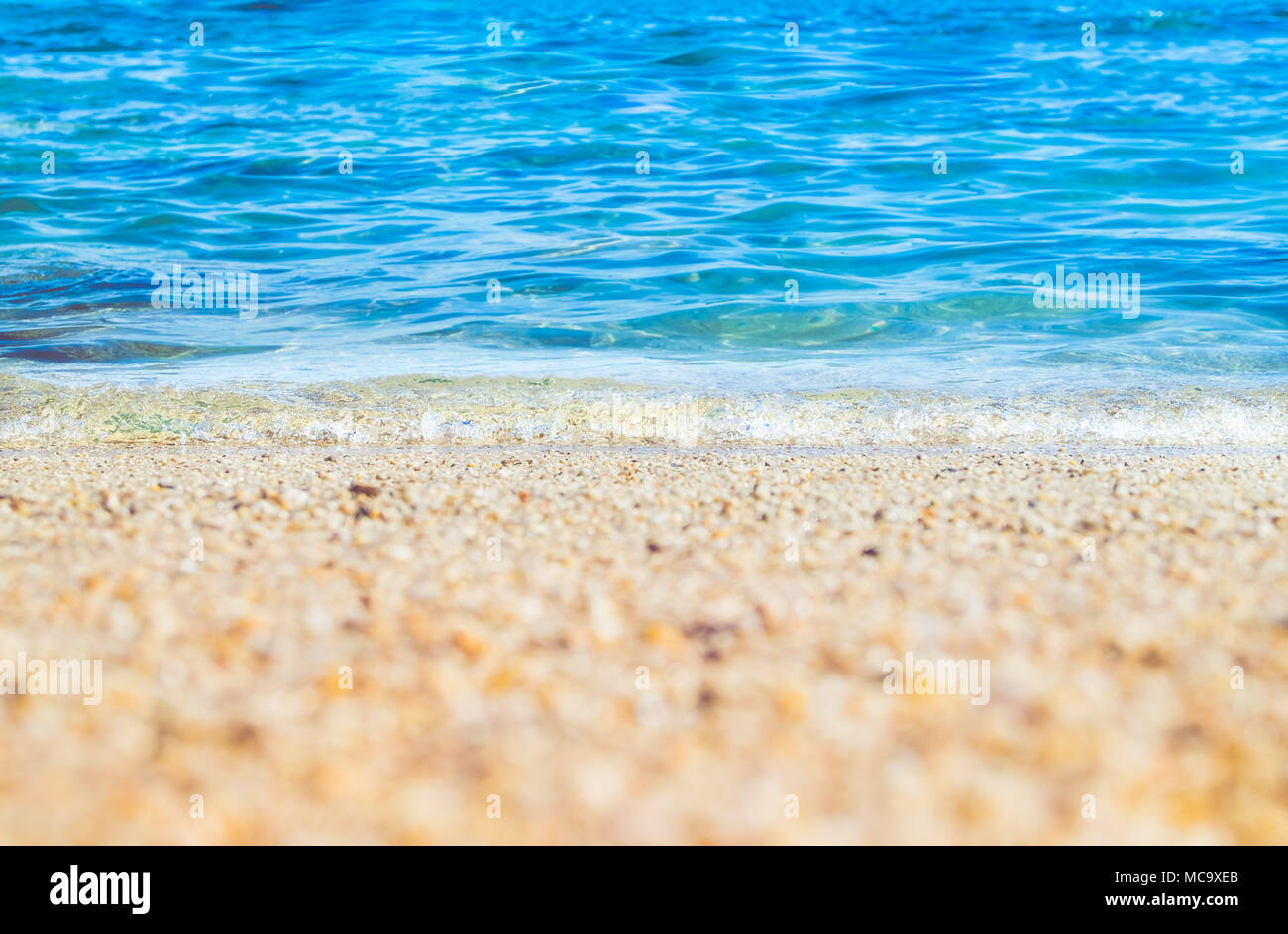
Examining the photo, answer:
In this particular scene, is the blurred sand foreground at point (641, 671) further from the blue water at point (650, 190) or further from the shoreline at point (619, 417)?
the blue water at point (650, 190)

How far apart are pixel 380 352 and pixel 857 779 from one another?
7.52m

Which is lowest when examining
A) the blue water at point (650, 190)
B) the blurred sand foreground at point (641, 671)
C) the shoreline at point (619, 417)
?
the shoreline at point (619, 417)

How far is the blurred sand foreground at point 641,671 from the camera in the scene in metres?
1.77

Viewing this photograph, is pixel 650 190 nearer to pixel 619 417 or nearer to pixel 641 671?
pixel 619 417

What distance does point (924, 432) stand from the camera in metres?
6.61

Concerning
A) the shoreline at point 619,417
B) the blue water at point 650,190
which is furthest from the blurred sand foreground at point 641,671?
the blue water at point 650,190

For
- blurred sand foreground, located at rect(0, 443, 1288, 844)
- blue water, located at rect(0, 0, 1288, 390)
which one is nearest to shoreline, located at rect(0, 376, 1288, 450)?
blue water, located at rect(0, 0, 1288, 390)

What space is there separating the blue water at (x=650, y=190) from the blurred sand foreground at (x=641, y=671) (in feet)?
14.4

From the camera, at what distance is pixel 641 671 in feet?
7.35

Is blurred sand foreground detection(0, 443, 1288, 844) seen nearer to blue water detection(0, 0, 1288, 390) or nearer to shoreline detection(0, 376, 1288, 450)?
shoreline detection(0, 376, 1288, 450)

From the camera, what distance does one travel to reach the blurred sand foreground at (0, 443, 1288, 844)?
1.77 meters

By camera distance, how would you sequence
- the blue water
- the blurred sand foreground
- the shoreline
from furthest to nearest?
the blue water < the shoreline < the blurred sand foreground

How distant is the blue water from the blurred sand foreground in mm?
4398

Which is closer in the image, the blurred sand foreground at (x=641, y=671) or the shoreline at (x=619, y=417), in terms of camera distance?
the blurred sand foreground at (x=641, y=671)
